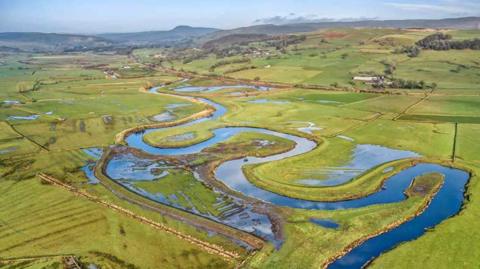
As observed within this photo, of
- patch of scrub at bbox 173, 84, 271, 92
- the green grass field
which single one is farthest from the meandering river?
patch of scrub at bbox 173, 84, 271, 92

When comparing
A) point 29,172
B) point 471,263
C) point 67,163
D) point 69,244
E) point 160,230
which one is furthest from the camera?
point 67,163

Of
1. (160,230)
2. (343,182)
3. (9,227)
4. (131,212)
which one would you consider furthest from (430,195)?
(9,227)

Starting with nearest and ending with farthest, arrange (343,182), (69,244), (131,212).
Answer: (69,244) → (131,212) → (343,182)

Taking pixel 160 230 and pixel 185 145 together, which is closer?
pixel 160 230

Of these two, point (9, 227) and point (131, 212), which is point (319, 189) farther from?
point (9, 227)

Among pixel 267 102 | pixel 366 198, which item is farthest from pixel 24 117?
pixel 366 198

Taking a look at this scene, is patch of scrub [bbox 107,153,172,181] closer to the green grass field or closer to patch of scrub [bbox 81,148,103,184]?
the green grass field

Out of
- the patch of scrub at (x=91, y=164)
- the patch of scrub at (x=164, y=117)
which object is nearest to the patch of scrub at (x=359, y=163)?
the patch of scrub at (x=91, y=164)

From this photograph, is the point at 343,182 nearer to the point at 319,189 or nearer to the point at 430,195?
the point at 319,189
